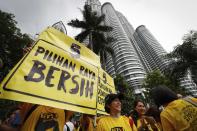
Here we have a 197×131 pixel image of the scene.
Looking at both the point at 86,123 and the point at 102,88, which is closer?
the point at 86,123

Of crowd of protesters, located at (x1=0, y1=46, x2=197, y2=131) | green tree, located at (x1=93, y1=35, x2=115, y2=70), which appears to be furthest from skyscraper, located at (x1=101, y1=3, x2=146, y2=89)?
crowd of protesters, located at (x1=0, y1=46, x2=197, y2=131)

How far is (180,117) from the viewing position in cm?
258

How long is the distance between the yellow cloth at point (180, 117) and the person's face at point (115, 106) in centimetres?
106

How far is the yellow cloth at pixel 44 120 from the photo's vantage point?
2705 millimetres

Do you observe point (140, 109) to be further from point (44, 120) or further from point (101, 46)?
point (101, 46)

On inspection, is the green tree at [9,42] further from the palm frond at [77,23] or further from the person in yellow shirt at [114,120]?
the person in yellow shirt at [114,120]

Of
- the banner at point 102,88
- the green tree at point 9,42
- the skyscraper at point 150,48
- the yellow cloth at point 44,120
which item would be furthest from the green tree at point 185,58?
the skyscraper at point 150,48

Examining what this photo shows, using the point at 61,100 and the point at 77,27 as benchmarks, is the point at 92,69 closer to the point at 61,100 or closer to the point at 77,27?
the point at 61,100

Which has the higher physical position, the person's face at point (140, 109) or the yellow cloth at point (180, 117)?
the person's face at point (140, 109)

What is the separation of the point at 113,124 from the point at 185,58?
26.4m

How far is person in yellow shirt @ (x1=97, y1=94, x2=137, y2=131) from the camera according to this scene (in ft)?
10.9

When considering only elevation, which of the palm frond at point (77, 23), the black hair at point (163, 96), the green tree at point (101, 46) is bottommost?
the black hair at point (163, 96)

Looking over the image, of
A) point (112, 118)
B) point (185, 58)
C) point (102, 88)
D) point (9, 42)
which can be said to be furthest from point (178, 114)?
point (9, 42)

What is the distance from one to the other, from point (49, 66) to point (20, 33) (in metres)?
30.3
